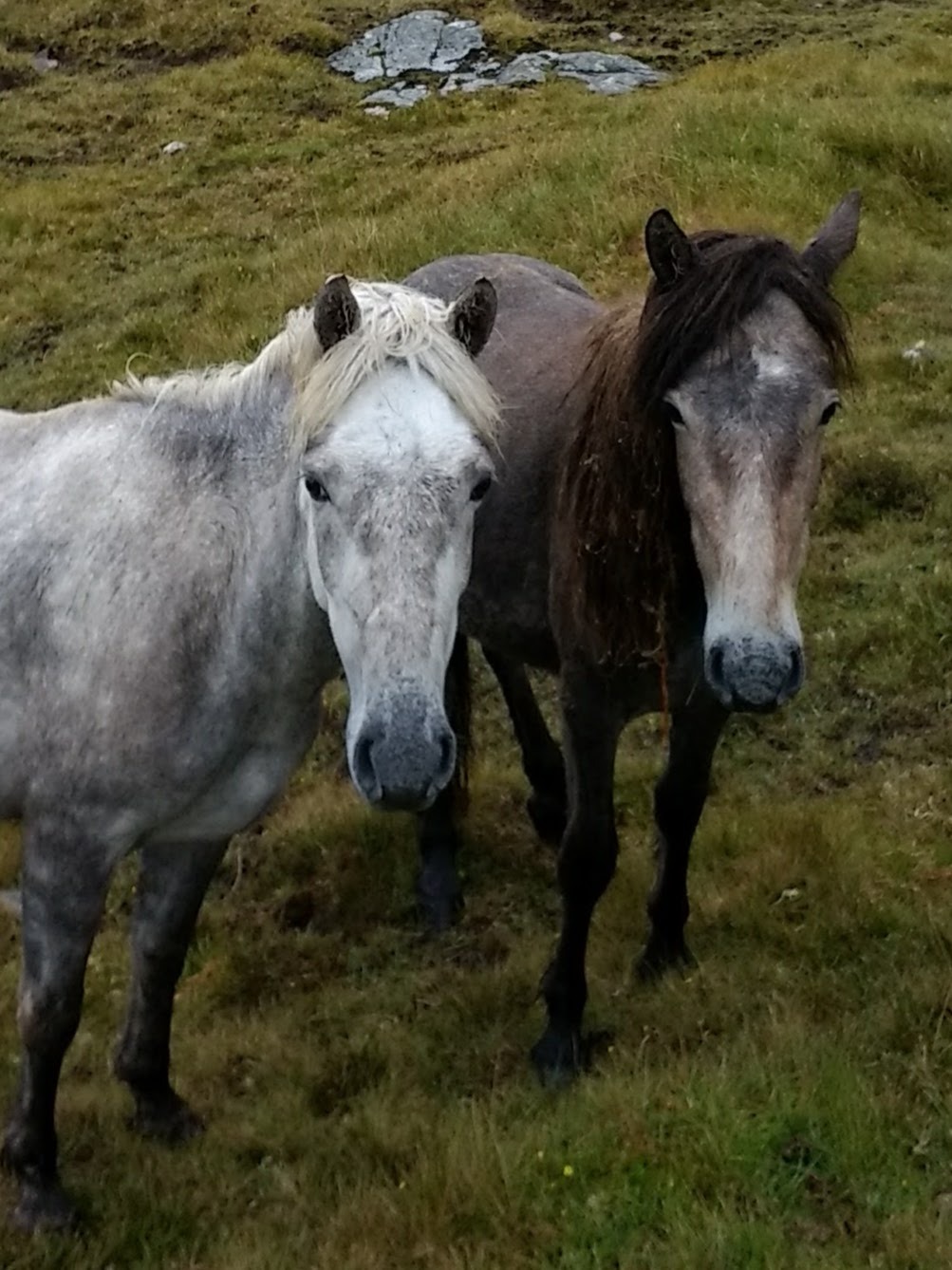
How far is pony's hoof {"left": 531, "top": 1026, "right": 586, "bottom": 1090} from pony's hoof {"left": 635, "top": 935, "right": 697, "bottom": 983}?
0.39 meters

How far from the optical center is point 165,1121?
4539mm

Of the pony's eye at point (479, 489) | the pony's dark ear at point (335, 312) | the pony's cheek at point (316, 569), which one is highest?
the pony's dark ear at point (335, 312)

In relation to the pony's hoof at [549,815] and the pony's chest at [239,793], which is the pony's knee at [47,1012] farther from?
the pony's hoof at [549,815]

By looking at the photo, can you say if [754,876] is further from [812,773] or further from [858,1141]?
[858,1141]

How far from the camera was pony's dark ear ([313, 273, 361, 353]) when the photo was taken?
11.0 feet

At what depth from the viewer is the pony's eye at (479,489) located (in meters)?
3.31

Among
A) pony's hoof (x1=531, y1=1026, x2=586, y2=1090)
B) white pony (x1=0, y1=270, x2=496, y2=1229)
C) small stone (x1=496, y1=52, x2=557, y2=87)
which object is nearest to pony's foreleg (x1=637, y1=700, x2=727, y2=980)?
pony's hoof (x1=531, y1=1026, x2=586, y2=1090)

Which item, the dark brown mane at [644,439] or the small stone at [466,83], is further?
the small stone at [466,83]

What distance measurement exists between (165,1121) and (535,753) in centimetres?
235

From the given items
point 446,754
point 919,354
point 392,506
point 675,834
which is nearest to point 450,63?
→ point 919,354

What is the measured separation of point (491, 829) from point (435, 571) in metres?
3.25

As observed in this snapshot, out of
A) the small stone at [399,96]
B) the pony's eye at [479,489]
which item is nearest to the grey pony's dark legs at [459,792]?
the pony's eye at [479,489]

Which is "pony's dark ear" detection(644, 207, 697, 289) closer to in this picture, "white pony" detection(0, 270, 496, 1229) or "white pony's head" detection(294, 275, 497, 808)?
"white pony" detection(0, 270, 496, 1229)

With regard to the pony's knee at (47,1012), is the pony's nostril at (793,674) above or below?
above
